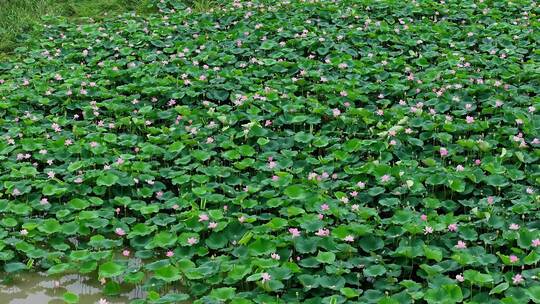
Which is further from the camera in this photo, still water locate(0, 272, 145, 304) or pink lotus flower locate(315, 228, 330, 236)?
pink lotus flower locate(315, 228, 330, 236)

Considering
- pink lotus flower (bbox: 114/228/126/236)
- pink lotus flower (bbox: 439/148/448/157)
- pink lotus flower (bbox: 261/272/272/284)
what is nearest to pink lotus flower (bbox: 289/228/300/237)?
pink lotus flower (bbox: 261/272/272/284)

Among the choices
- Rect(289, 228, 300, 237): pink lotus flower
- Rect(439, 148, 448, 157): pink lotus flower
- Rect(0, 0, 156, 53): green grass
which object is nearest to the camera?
Rect(289, 228, 300, 237): pink lotus flower

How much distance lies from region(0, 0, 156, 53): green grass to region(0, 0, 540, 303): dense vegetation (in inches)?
36.9

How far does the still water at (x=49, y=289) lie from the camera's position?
3.82 m

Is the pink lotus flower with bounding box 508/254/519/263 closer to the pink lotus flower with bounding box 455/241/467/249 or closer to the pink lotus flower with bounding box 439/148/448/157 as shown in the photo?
the pink lotus flower with bounding box 455/241/467/249

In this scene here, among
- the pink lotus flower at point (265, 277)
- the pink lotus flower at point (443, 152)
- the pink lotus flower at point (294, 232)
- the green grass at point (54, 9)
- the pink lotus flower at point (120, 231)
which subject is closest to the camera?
the pink lotus flower at point (265, 277)

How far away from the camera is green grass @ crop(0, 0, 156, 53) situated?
26.8ft

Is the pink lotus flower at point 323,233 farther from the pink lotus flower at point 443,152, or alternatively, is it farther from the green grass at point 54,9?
the green grass at point 54,9

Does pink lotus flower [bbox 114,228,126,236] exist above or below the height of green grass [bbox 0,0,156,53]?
below

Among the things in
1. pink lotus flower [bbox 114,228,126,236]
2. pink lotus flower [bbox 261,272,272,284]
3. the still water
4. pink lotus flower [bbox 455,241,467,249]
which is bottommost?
the still water

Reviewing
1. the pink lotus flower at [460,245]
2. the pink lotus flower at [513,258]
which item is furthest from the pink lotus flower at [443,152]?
the pink lotus flower at [513,258]

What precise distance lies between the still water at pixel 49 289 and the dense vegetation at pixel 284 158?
75 mm

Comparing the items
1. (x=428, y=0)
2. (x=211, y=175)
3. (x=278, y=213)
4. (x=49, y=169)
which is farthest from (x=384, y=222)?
(x=428, y=0)

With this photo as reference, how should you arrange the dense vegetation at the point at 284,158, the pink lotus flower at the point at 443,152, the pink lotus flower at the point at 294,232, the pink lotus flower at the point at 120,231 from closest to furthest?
the dense vegetation at the point at 284,158
the pink lotus flower at the point at 294,232
the pink lotus flower at the point at 120,231
the pink lotus flower at the point at 443,152
